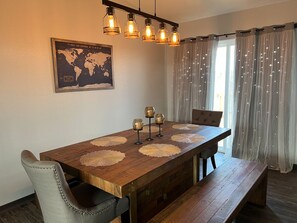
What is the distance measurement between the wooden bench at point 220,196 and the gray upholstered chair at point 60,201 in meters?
0.31

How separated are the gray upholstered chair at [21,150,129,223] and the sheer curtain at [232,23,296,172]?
2.53 m

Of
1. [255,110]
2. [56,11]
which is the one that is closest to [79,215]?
[56,11]

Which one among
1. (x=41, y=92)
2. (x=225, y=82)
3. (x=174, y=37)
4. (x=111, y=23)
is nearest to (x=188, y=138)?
(x=174, y=37)

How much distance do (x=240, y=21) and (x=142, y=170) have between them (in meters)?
3.07

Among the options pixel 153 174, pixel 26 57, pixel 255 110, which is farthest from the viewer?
pixel 255 110

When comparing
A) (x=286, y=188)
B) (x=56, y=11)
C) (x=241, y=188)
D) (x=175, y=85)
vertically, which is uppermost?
(x=56, y=11)

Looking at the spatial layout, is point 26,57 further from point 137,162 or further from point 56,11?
point 137,162

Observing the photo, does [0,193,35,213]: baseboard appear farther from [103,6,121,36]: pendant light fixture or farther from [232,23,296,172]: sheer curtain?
[232,23,296,172]: sheer curtain

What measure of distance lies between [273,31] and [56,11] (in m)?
2.95

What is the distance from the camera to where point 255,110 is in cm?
337

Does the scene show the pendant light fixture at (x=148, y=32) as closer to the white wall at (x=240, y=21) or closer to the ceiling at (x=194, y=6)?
the ceiling at (x=194, y=6)

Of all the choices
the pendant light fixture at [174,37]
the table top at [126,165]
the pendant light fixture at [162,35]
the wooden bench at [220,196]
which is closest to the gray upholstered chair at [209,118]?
the wooden bench at [220,196]

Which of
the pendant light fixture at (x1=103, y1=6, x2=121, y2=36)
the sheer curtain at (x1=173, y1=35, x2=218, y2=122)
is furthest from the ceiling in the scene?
Result: the pendant light fixture at (x1=103, y1=6, x2=121, y2=36)

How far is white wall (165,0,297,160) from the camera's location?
3.09 m
